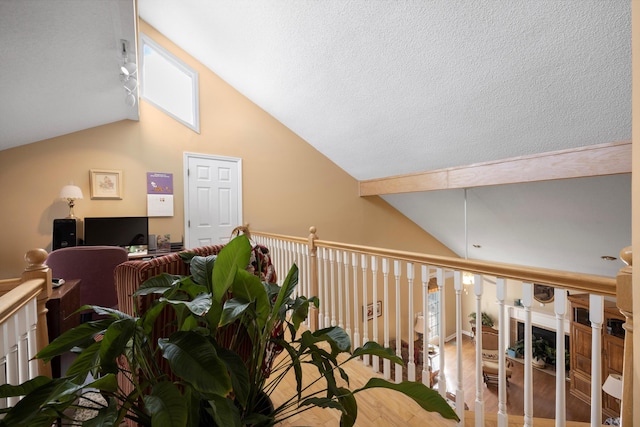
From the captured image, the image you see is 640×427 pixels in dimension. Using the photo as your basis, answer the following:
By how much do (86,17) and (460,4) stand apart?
2.56 metres

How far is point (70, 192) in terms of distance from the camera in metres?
3.11

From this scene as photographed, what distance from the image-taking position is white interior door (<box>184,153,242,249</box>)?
405 cm

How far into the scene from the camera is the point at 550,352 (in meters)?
6.71

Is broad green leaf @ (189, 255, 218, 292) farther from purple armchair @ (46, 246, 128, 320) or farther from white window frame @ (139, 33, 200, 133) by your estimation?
white window frame @ (139, 33, 200, 133)

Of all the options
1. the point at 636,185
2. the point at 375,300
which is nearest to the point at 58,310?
the point at 375,300

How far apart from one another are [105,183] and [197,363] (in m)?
3.75

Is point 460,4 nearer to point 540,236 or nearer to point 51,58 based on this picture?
point 51,58

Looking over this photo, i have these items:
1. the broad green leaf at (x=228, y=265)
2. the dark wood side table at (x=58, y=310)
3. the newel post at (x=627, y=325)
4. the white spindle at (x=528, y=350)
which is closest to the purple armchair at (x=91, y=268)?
the dark wood side table at (x=58, y=310)

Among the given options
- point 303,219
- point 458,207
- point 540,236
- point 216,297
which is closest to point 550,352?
point 540,236

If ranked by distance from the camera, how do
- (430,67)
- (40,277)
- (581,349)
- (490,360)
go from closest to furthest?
(40,277)
(430,67)
(581,349)
(490,360)

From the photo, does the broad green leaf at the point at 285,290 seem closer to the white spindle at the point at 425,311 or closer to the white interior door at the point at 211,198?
the white spindle at the point at 425,311

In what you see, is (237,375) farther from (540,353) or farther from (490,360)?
(540,353)

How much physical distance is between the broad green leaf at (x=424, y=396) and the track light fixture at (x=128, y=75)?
263 centimetres

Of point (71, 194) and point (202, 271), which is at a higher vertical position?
point (71, 194)
